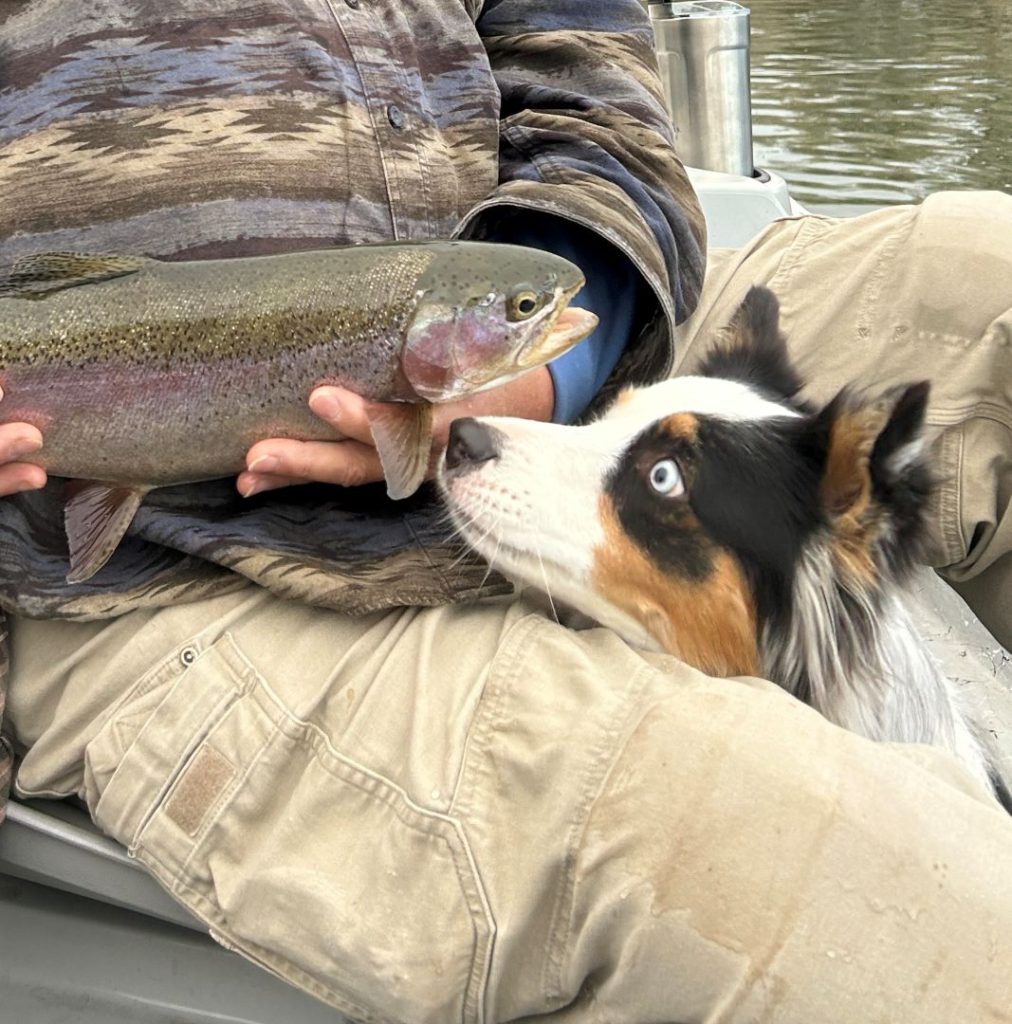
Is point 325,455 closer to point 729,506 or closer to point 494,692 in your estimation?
point 494,692

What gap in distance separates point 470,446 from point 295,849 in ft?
1.87

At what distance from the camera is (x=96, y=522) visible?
1.40 meters

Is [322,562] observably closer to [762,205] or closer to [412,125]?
[412,125]

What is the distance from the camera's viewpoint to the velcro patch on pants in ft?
4.32

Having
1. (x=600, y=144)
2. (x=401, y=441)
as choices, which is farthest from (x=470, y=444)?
(x=600, y=144)

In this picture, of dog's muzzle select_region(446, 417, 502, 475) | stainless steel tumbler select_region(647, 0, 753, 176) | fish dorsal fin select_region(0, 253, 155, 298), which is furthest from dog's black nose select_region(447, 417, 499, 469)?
stainless steel tumbler select_region(647, 0, 753, 176)

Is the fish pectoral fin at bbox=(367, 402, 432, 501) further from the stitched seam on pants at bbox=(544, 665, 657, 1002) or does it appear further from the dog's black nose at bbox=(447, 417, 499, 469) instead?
the stitched seam on pants at bbox=(544, 665, 657, 1002)

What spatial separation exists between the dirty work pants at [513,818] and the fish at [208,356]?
208 millimetres

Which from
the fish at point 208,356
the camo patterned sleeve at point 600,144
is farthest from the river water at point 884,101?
the fish at point 208,356

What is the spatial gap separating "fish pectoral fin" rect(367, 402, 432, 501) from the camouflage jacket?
15cm

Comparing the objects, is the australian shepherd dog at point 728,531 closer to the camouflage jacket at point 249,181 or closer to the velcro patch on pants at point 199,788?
the camouflage jacket at point 249,181

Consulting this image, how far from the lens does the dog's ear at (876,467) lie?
53.5 inches

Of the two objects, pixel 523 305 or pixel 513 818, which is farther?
pixel 523 305

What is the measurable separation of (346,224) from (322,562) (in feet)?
1.67
